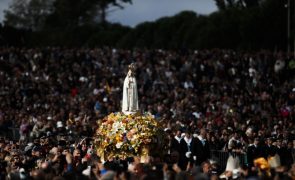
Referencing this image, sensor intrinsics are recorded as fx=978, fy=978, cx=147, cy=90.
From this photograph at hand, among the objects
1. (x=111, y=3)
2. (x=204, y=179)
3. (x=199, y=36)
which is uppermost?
(x=111, y=3)

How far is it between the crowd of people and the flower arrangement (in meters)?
0.63

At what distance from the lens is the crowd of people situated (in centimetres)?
2814

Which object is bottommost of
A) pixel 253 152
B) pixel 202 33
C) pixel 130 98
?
pixel 253 152

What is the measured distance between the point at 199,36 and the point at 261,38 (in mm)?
5756

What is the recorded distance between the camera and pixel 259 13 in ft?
266

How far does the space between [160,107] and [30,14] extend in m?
83.2

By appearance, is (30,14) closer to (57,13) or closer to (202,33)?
(57,13)

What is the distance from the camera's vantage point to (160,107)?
1828 inches

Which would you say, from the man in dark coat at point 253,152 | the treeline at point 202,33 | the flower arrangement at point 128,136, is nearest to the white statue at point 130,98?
the flower arrangement at point 128,136

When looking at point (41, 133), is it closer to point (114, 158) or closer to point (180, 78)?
point (114, 158)

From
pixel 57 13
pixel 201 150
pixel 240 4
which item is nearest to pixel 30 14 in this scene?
pixel 57 13

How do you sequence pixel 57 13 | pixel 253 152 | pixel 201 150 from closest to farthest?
pixel 253 152, pixel 201 150, pixel 57 13

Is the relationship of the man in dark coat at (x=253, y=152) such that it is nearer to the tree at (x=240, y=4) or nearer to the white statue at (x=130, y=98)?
the white statue at (x=130, y=98)

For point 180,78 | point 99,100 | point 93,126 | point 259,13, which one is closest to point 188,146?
point 93,126
